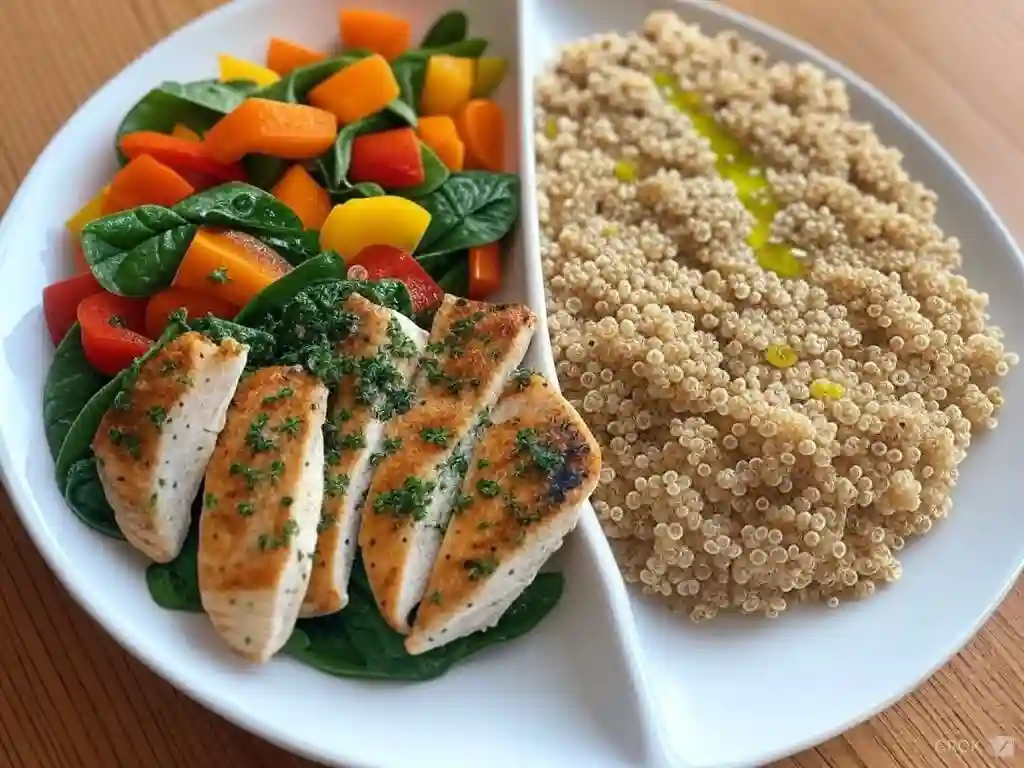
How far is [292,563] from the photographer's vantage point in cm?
158

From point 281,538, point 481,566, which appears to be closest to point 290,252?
point 281,538

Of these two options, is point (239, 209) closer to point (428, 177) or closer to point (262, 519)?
point (428, 177)

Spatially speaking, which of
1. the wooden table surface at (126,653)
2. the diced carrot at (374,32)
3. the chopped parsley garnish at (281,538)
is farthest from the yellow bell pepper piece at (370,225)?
the wooden table surface at (126,653)

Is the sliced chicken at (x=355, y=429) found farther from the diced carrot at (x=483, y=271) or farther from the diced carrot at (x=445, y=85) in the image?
the diced carrot at (x=445, y=85)

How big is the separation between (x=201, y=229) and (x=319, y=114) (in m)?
0.42

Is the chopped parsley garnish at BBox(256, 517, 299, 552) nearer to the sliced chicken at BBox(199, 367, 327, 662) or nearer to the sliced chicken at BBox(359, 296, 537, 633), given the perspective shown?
the sliced chicken at BBox(199, 367, 327, 662)

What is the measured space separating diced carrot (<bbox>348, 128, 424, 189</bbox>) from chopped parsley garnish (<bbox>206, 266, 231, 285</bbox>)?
0.43m

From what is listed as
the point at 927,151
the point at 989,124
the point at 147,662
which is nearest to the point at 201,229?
the point at 147,662

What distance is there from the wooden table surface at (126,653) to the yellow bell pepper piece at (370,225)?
0.85 metres

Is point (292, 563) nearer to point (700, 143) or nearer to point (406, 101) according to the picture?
point (406, 101)

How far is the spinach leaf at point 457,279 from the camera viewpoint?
2.16m

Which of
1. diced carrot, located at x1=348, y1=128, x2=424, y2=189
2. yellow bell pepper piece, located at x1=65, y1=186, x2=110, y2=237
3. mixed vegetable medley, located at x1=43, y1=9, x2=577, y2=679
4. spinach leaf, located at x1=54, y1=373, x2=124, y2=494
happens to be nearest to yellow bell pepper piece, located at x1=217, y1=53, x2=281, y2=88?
mixed vegetable medley, located at x1=43, y1=9, x2=577, y2=679

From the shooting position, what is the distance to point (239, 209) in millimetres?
1992

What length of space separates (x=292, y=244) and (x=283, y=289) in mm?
176
